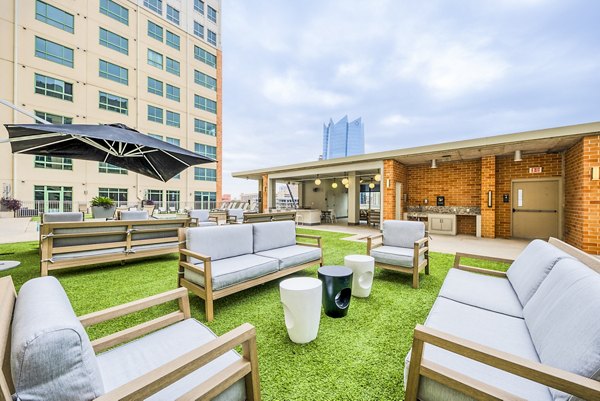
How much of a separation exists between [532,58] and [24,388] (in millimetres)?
11823

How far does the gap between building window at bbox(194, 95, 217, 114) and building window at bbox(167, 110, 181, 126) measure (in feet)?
7.51

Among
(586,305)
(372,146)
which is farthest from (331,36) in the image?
(372,146)

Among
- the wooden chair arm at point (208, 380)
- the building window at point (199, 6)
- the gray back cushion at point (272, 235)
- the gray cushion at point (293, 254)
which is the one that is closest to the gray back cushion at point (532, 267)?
the wooden chair arm at point (208, 380)

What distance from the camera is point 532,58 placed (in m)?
7.63

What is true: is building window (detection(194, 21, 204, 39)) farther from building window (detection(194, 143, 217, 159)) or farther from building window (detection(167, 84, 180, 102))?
building window (detection(194, 143, 217, 159))

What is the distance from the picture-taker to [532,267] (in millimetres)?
2127

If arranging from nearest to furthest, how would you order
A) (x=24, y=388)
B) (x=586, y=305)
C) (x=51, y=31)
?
(x=24, y=388) → (x=586, y=305) → (x=51, y=31)

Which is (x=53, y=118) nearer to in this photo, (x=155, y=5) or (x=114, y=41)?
(x=114, y=41)

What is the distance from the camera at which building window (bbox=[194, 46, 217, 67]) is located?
2242cm

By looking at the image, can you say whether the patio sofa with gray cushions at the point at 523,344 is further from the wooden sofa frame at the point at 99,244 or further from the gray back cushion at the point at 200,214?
the gray back cushion at the point at 200,214

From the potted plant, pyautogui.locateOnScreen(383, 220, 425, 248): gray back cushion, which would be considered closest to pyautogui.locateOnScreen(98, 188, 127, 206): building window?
the potted plant

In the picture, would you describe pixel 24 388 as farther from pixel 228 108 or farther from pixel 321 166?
pixel 228 108

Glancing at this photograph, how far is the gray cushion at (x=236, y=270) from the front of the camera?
9.02 ft

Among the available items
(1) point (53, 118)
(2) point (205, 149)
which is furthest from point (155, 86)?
(1) point (53, 118)
